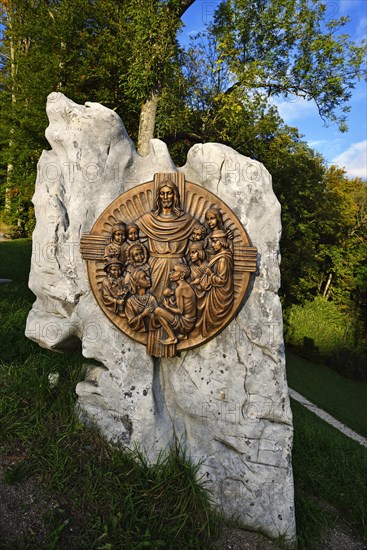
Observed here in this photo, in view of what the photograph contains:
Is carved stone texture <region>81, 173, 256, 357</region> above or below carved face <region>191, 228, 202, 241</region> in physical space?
below

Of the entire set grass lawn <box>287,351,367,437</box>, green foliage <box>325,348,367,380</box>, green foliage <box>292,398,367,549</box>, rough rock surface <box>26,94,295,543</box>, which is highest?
rough rock surface <box>26,94,295,543</box>

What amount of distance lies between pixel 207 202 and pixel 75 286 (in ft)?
4.21

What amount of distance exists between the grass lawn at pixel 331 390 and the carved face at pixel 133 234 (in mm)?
8054

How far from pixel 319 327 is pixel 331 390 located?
4.05 meters

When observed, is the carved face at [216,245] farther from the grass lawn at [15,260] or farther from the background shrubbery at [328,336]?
the background shrubbery at [328,336]

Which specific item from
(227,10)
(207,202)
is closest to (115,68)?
(227,10)

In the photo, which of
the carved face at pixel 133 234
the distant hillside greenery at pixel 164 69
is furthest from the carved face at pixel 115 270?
the distant hillside greenery at pixel 164 69

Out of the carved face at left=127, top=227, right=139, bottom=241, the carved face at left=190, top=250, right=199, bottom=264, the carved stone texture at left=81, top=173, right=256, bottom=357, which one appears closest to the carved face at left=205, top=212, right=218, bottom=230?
the carved stone texture at left=81, top=173, right=256, bottom=357

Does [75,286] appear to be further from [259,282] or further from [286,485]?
[286,485]

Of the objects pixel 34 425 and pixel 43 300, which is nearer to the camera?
pixel 34 425

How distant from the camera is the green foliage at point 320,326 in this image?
1449 centimetres

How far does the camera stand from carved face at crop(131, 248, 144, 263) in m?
3.03

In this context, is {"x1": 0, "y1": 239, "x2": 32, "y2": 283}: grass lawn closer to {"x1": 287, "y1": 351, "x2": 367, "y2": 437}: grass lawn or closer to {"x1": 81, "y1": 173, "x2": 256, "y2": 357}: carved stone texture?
{"x1": 81, "y1": 173, "x2": 256, "y2": 357}: carved stone texture

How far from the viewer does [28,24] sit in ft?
31.5
